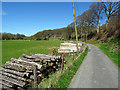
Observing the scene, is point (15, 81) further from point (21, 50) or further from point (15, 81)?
point (21, 50)

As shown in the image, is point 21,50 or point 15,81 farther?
point 21,50

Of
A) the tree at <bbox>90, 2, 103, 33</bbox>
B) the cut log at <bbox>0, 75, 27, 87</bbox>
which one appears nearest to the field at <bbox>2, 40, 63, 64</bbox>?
the cut log at <bbox>0, 75, 27, 87</bbox>

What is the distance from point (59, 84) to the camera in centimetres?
548

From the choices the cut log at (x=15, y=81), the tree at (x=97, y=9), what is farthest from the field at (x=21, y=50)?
the tree at (x=97, y=9)

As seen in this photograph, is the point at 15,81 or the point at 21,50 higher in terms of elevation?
the point at 21,50

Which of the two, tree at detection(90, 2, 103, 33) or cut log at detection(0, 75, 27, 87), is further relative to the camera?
tree at detection(90, 2, 103, 33)

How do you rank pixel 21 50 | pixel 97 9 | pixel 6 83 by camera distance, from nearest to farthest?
pixel 6 83, pixel 21 50, pixel 97 9

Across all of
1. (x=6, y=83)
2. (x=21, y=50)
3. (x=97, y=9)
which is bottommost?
(x=6, y=83)

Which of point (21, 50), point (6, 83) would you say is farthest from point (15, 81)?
point (21, 50)

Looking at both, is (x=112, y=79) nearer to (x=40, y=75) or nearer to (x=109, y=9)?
(x=40, y=75)

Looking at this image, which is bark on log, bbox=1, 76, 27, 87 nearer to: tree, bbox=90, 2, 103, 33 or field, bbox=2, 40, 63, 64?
field, bbox=2, 40, 63, 64

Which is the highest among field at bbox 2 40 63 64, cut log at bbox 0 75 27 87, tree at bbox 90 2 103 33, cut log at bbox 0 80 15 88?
tree at bbox 90 2 103 33

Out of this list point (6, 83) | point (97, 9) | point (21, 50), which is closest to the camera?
point (6, 83)

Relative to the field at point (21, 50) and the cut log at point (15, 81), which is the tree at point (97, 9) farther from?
the cut log at point (15, 81)
